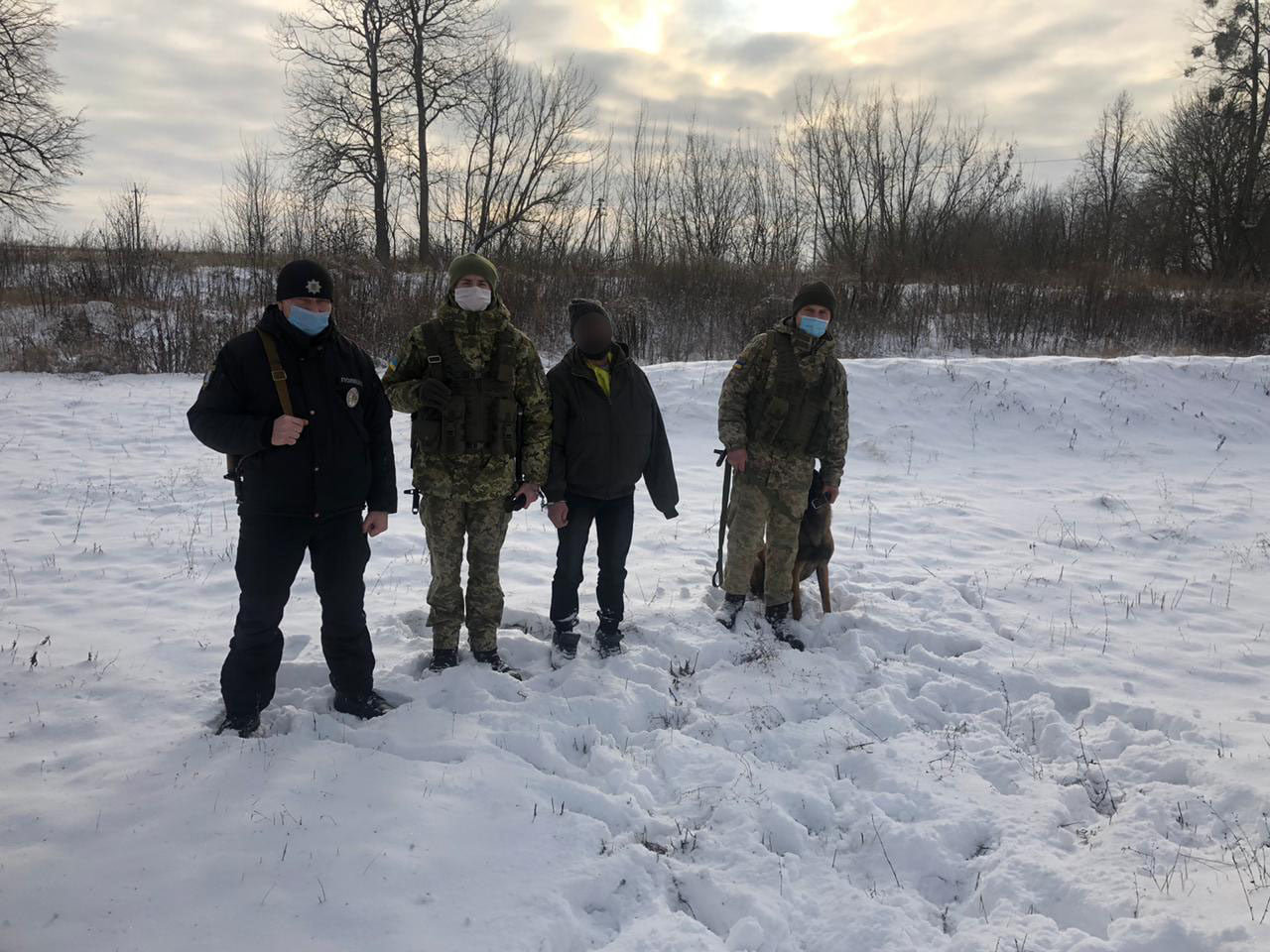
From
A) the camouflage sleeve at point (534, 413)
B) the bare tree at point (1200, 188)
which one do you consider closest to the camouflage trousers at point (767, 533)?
the camouflage sleeve at point (534, 413)

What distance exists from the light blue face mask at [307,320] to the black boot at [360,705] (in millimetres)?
1767

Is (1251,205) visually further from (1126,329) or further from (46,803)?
(46,803)

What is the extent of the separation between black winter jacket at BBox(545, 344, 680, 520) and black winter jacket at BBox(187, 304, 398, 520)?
1.07 meters

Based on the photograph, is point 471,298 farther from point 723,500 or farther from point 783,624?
point 783,624

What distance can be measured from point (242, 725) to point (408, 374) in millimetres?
1830

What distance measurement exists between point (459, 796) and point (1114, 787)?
9.51 ft

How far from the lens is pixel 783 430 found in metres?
4.54

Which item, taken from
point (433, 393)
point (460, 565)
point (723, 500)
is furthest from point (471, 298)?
point (723, 500)

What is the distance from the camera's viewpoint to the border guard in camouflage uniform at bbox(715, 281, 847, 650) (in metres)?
4.48

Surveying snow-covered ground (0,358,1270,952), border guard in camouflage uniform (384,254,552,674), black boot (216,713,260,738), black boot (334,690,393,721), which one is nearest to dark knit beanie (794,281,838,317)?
border guard in camouflage uniform (384,254,552,674)

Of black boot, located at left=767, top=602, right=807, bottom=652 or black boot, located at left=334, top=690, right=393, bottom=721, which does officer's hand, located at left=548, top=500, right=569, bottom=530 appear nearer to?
black boot, located at left=334, top=690, right=393, bottom=721

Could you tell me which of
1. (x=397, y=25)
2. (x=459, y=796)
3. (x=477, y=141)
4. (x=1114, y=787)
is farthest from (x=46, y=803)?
(x=397, y=25)

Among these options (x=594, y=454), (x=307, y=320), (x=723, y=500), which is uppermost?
(x=307, y=320)

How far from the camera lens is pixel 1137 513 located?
25.4 ft
